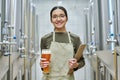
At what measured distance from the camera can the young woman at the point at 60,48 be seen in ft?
6.01

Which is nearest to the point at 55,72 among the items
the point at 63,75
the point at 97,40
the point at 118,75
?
the point at 63,75

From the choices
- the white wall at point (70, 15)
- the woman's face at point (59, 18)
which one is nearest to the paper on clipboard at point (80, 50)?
the woman's face at point (59, 18)

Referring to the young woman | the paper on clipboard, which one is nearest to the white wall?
the young woman

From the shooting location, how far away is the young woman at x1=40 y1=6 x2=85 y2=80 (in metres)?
1.83

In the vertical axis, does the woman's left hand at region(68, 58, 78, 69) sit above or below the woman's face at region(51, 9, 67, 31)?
below

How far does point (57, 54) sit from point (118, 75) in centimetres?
48

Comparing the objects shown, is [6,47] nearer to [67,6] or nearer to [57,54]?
[57,54]

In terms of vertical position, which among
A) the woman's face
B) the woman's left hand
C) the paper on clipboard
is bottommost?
the woman's left hand

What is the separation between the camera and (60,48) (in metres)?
1.89

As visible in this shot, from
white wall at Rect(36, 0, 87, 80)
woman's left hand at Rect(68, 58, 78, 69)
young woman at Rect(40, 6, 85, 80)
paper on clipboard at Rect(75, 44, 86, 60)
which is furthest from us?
white wall at Rect(36, 0, 87, 80)

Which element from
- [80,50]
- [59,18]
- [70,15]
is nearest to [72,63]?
[80,50]

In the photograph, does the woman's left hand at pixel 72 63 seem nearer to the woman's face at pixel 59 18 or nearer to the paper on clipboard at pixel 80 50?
the paper on clipboard at pixel 80 50

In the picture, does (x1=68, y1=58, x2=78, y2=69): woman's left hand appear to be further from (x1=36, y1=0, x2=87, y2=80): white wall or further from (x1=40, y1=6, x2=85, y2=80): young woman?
(x1=36, y1=0, x2=87, y2=80): white wall

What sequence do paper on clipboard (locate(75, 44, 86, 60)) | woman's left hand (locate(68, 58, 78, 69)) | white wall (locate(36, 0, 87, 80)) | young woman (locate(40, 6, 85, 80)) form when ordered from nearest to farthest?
paper on clipboard (locate(75, 44, 86, 60))
woman's left hand (locate(68, 58, 78, 69))
young woman (locate(40, 6, 85, 80))
white wall (locate(36, 0, 87, 80))
